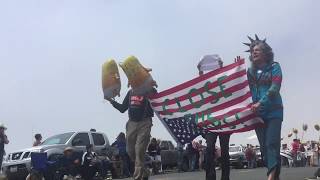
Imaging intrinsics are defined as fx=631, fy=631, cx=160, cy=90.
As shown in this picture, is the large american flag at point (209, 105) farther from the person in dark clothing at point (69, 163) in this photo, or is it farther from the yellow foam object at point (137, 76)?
the person in dark clothing at point (69, 163)

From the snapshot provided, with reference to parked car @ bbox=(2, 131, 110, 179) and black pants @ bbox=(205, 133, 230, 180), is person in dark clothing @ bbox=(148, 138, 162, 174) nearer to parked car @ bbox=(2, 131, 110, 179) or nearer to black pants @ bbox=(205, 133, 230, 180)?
parked car @ bbox=(2, 131, 110, 179)

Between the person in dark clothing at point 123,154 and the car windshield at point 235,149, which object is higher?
the car windshield at point 235,149

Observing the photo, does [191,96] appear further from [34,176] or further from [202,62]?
[34,176]

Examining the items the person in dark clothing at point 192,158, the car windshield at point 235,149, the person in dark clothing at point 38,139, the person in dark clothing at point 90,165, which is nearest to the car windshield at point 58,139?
the person in dark clothing at point 38,139

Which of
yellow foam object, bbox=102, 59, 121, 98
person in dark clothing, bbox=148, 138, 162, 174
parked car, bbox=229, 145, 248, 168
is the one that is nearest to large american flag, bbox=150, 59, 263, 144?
yellow foam object, bbox=102, 59, 121, 98

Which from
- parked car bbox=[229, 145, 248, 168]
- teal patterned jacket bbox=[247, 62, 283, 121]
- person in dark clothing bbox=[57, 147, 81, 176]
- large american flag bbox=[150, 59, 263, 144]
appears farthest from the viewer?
parked car bbox=[229, 145, 248, 168]

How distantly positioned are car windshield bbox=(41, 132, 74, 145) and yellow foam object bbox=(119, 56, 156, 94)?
39.0 ft

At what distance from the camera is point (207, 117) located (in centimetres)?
887

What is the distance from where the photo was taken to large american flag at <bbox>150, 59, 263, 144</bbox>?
28.1 feet

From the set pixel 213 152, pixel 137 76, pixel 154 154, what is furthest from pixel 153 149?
pixel 213 152

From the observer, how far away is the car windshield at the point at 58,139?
21.3 meters

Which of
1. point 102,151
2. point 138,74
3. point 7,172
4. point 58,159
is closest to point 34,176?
point 58,159

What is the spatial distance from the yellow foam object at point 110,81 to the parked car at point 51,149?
376 inches

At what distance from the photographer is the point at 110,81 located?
32.5 ft
